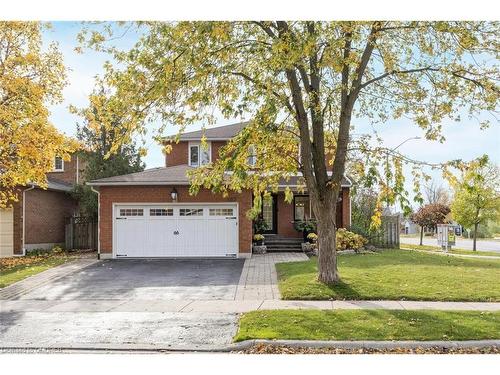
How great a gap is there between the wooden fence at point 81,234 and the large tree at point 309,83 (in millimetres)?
10510

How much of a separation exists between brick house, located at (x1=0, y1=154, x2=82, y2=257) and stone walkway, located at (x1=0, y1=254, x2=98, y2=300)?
3.74 m

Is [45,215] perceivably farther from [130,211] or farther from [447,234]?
[447,234]

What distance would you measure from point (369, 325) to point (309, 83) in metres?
4.83

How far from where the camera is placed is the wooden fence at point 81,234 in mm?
19109

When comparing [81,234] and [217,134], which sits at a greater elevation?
[217,134]

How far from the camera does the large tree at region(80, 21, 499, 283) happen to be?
788 cm

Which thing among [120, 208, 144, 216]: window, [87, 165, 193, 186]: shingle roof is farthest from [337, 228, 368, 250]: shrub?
[120, 208, 144, 216]: window

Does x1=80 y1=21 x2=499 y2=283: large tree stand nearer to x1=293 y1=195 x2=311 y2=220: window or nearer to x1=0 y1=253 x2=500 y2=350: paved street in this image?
x1=0 y1=253 x2=500 y2=350: paved street

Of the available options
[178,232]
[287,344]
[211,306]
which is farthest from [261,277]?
[287,344]

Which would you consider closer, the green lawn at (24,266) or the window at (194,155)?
the green lawn at (24,266)

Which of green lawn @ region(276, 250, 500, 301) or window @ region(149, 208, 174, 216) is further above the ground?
window @ region(149, 208, 174, 216)

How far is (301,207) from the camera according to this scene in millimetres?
19500

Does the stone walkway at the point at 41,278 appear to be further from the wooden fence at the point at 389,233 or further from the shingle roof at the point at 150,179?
the wooden fence at the point at 389,233

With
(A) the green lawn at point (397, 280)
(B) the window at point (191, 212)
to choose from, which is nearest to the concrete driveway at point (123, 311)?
(A) the green lawn at point (397, 280)
